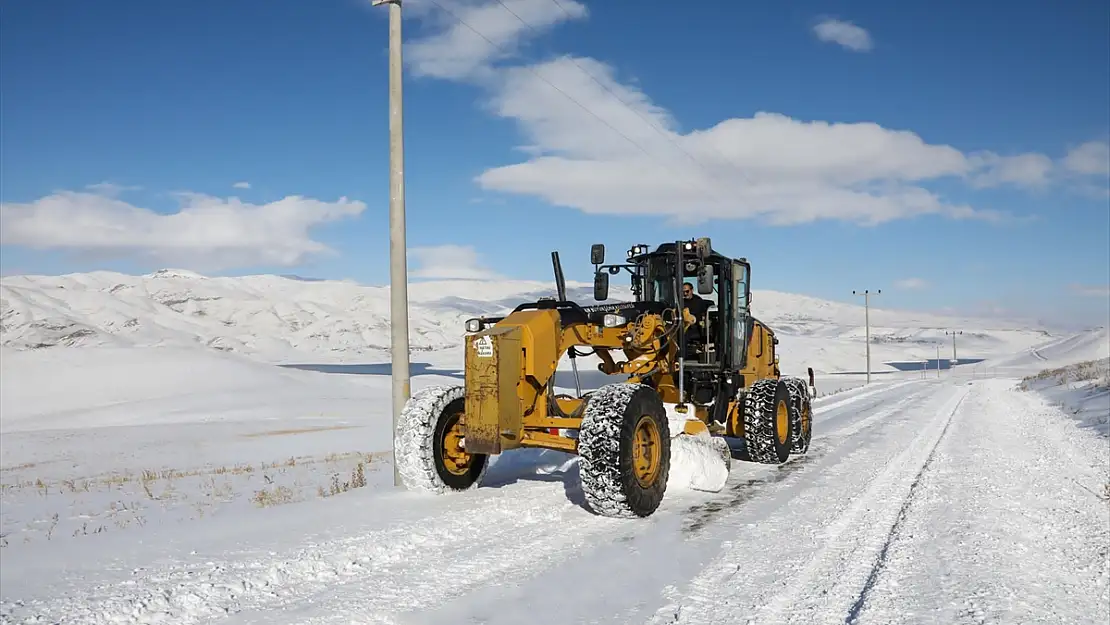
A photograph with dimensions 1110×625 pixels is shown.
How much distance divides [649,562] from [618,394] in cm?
167

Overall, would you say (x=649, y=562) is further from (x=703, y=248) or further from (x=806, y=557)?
(x=703, y=248)

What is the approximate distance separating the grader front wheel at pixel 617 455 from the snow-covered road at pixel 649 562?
8.6 inches

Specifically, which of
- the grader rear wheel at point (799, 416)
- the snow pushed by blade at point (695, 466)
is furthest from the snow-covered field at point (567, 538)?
the grader rear wheel at point (799, 416)

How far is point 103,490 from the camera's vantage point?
1126 centimetres

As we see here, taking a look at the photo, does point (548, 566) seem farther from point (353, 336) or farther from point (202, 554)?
point (353, 336)

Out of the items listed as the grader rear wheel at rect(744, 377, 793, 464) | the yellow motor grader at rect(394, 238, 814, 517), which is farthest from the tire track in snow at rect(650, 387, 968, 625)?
the yellow motor grader at rect(394, 238, 814, 517)

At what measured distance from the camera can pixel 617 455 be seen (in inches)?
246

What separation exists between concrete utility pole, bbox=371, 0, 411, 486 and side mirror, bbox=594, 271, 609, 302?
2.46 m

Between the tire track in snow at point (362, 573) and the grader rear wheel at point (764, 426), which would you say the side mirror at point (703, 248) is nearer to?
the grader rear wheel at point (764, 426)

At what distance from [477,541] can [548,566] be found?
811 millimetres

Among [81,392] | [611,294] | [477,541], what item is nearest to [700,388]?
[611,294]

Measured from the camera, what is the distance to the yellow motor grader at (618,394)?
21.4 feet

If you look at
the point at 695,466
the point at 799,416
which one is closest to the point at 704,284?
the point at 695,466

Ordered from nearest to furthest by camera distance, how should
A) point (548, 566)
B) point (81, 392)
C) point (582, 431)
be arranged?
point (548, 566), point (582, 431), point (81, 392)
